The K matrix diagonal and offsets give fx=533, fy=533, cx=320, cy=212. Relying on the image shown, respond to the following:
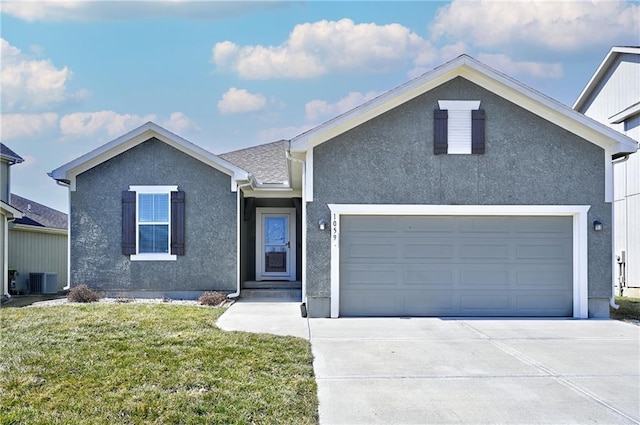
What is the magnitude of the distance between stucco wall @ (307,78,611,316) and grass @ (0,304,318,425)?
11.5 ft

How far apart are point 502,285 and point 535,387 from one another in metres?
5.24

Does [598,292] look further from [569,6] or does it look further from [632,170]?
[632,170]

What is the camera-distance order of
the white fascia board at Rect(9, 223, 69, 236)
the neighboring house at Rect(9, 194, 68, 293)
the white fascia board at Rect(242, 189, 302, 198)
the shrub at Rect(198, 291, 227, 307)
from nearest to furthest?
1. the shrub at Rect(198, 291, 227, 307)
2. the white fascia board at Rect(242, 189, 302, 198)
3. the white fascia board at Rect(9, 223, 69, 236)
4. the neighboring house at Rect(9, 194, 68, 293)

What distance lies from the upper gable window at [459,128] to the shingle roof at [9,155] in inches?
576

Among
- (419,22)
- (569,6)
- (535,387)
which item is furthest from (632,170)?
(535,387)

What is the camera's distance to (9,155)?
18.1 m

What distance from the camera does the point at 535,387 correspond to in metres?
5.96

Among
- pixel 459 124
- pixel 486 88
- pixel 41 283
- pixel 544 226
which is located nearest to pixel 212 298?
pixel 459 124

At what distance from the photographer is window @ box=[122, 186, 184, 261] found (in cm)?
1305

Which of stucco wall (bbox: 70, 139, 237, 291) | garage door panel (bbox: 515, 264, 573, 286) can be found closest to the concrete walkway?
garage door panel (bbox: 515, 264, 573, 286)

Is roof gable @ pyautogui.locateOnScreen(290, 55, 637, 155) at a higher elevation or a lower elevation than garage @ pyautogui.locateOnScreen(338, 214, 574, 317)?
higher

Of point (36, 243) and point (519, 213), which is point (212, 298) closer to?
point (519, 213)

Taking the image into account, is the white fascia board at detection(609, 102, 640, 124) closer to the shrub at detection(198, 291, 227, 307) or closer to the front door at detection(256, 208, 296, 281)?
the front door at detection(256, 208, 296, 281)

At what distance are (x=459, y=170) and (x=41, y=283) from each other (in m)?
14.0
